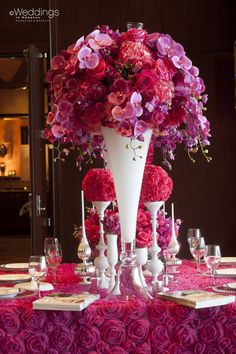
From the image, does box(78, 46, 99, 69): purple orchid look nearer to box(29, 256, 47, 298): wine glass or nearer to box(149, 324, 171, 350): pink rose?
box(29, 256, 47, 298): wine glass

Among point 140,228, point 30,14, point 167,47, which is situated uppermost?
point 30,14

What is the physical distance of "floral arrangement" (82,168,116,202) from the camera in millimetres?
3057

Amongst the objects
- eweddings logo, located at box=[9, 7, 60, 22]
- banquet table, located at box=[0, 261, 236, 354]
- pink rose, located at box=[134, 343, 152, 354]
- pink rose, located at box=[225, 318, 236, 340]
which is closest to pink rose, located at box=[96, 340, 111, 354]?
banquet table, located at box=[0, 261, 236, 354]

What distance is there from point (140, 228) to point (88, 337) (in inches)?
23.4

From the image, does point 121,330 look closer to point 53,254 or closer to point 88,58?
point 53,254

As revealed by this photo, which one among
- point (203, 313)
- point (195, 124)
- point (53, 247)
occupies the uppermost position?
point (195, 124)

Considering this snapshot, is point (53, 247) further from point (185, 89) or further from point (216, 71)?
point (216, 71)

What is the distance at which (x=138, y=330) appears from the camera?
2584mm

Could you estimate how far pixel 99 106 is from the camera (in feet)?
8.85

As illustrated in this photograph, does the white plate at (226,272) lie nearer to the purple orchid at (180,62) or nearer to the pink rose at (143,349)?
the pink rose at (143,349)

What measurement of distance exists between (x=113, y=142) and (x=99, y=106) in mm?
172

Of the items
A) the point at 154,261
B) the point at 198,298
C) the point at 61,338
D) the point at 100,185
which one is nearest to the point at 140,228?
the point at 154,261

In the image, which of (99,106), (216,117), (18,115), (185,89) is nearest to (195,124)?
(185,89)

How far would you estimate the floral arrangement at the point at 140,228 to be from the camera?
2.94m
